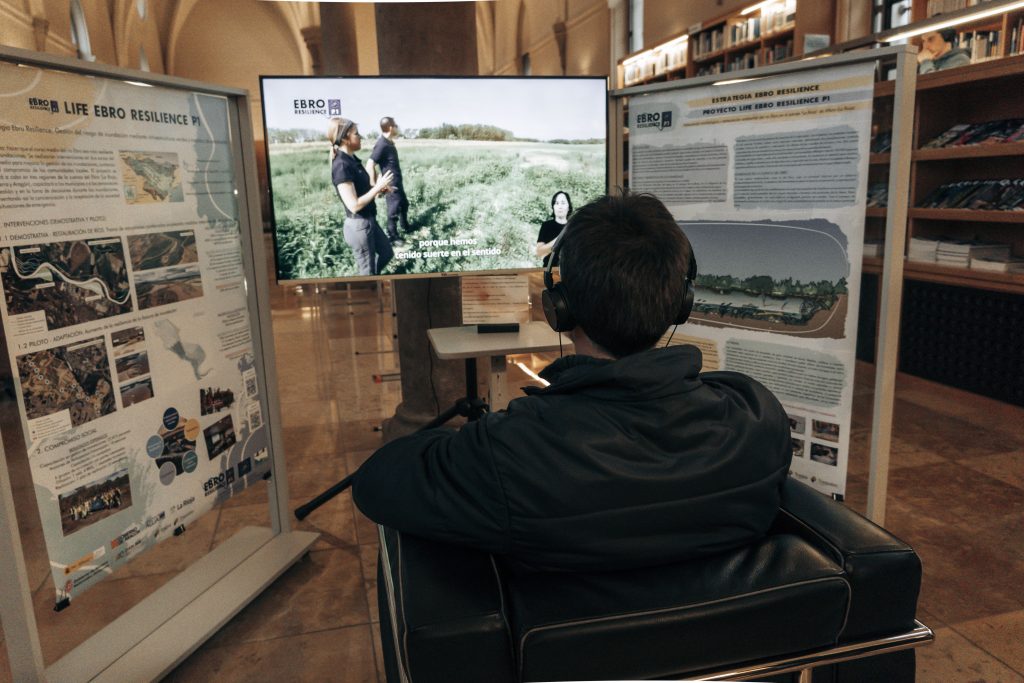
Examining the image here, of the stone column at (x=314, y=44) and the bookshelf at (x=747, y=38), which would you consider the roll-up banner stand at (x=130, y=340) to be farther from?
the stone column at (x=314, y=44)

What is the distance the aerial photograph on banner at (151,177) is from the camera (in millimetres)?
1963

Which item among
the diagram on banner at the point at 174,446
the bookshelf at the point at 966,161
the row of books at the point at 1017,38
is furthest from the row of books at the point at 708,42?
the diagram on banner at the point at 174,446

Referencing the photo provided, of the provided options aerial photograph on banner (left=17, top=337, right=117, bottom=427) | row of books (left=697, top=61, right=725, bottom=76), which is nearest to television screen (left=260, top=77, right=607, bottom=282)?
aerial photograph on banner (left=17, top=337, right=117, bottom=427)

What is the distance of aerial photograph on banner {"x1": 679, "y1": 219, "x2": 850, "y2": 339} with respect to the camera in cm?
219

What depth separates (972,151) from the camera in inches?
162

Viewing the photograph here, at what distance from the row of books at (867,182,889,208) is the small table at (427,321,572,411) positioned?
Result: 3.64ft

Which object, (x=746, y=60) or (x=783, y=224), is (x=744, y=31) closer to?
(x=746, y=60)

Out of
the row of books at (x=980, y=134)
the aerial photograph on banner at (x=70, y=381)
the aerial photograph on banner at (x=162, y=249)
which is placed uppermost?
the row of books at (x=980, y=134)

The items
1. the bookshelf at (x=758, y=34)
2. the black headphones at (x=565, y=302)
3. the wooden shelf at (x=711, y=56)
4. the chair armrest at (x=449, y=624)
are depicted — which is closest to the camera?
the chair armrest at (x=449, y=624)

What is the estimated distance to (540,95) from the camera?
2.74 metres

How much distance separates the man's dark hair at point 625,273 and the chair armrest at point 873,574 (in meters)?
0.42

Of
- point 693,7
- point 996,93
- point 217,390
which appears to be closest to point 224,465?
point 217,390

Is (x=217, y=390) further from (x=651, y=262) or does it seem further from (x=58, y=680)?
(x=651, y=262)

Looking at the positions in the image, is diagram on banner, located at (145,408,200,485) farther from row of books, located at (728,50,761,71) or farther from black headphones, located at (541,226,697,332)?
row of books, located at (728,50,761,71)
